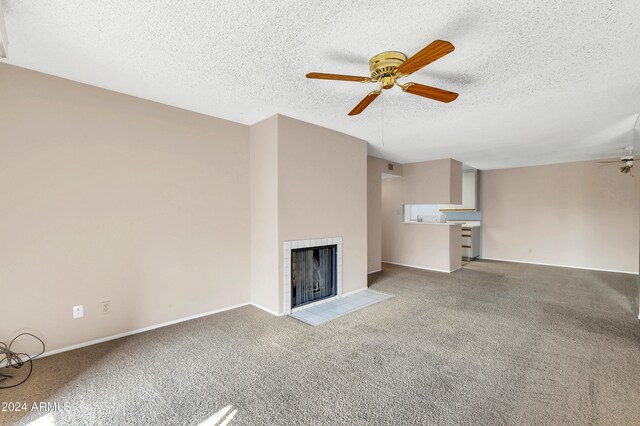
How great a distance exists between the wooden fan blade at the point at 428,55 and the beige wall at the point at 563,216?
6.82 m

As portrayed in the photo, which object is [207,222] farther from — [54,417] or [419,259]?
[419,259]

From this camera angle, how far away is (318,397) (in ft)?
6.42

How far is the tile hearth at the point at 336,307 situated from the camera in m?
3.37

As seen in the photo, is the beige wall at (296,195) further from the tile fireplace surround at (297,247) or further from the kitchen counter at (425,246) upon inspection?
the kitchen counter at (425,246)

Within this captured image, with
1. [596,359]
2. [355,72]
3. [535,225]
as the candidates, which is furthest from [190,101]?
[535,225]

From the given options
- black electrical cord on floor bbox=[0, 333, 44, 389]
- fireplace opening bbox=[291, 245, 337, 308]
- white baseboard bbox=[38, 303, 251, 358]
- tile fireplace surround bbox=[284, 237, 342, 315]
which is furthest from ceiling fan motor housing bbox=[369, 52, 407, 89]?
black electrical cord on floor bbox=[0, 333, 44, 389]

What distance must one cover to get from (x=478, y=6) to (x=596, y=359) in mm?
2980

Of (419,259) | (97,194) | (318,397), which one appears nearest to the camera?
(318,397)

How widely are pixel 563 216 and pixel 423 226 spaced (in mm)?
3299

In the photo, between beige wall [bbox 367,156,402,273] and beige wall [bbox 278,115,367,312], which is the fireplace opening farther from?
beige wall [bbox 367,156,402,273]

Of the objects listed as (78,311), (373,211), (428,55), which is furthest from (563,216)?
(78,311)

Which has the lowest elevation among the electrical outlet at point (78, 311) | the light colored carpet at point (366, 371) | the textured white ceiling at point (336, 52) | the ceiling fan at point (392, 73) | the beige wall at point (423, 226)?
the light colored carpet at point (366, 371)

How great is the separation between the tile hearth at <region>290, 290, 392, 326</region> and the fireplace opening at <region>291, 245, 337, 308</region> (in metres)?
0.12

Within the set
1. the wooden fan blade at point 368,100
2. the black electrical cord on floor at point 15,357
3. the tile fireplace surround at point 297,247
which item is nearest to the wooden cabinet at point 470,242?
the tile fireplace surround at point 297,247
